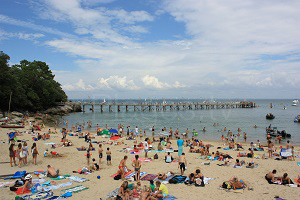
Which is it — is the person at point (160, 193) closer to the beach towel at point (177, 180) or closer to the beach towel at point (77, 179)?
the beach towel at point (177, 180)

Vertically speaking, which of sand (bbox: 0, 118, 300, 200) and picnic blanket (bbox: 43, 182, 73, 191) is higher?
picnic blanket (bbox: 43, 182, 73, 191)

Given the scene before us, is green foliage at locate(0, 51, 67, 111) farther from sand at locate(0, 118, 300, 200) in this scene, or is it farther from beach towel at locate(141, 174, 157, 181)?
beach towel at locate(141, 174, 157, 181)

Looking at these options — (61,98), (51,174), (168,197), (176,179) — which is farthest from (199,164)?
(61,98)

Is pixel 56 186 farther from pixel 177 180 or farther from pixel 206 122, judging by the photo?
pixel 206 122

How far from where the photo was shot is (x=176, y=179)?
9.33 meters

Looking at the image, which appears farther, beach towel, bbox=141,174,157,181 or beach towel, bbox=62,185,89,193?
beach towel, bbox=141,174,157,181

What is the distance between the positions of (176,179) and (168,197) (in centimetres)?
169

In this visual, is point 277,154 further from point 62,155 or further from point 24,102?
point 24,102

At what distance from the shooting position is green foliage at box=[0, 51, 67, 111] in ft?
110

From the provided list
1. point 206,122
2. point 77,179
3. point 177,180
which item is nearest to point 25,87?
point 206,122

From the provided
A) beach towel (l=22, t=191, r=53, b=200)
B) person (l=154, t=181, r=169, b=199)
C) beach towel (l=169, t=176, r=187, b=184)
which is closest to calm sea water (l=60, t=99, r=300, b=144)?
beach towel (l=169, t=176, r=187, b=184)

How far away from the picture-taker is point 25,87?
43.1m

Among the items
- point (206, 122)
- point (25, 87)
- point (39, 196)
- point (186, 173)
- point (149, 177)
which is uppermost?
point (25, 87)

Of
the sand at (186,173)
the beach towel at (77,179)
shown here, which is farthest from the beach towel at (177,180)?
the beach towel at (77,179)
